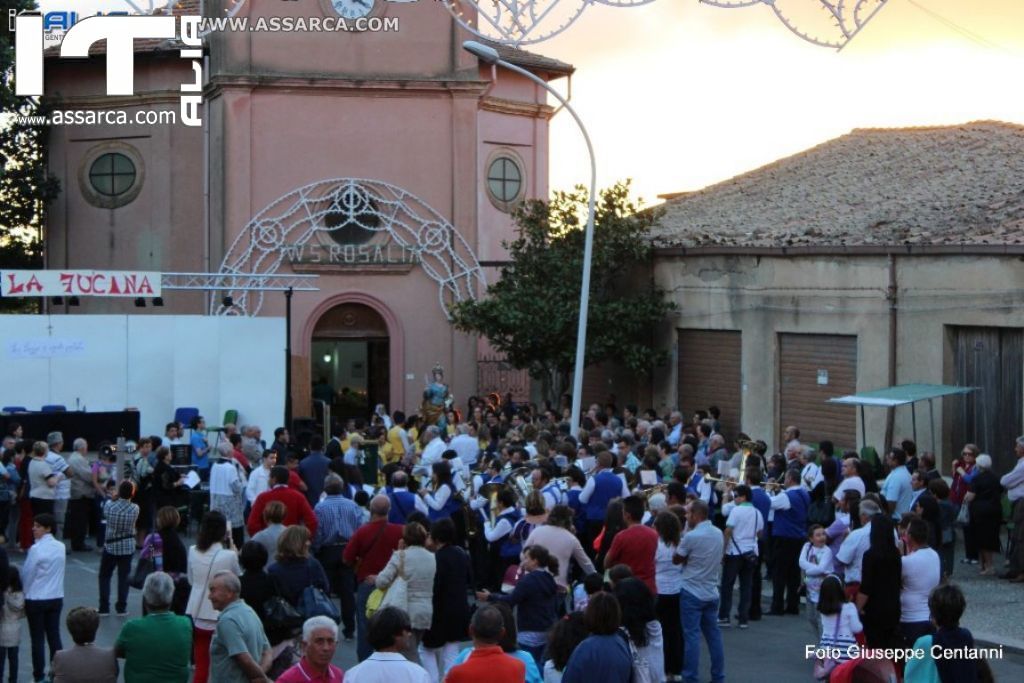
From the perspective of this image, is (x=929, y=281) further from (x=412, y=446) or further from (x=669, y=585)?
(x=669, y=585)

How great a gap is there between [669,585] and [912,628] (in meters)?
2.10

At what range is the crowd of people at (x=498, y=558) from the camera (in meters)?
9.60

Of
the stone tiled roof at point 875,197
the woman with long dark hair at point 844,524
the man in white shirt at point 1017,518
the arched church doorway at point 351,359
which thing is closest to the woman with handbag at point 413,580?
the woman with long dark hair at point 844,524

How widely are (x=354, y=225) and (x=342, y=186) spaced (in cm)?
95

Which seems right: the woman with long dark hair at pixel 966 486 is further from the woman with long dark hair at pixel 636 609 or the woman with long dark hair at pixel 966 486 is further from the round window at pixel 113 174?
the round window at pixel 113 174

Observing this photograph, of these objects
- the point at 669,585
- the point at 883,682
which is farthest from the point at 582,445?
the point at 883,682

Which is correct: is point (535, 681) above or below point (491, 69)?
below

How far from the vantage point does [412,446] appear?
2442cm

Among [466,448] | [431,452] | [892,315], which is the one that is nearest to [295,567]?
[431,452]

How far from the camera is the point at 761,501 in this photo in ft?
53.4

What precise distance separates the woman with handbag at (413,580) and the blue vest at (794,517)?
584 centimetres

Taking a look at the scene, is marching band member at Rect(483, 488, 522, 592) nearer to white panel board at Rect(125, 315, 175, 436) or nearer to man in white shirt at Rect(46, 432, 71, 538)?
man in white shirt at Rect(46, 432, 71, 538)

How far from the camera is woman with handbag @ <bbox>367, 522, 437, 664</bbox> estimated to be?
11711mm

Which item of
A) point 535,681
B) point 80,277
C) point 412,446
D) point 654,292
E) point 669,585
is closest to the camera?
point 535,681
